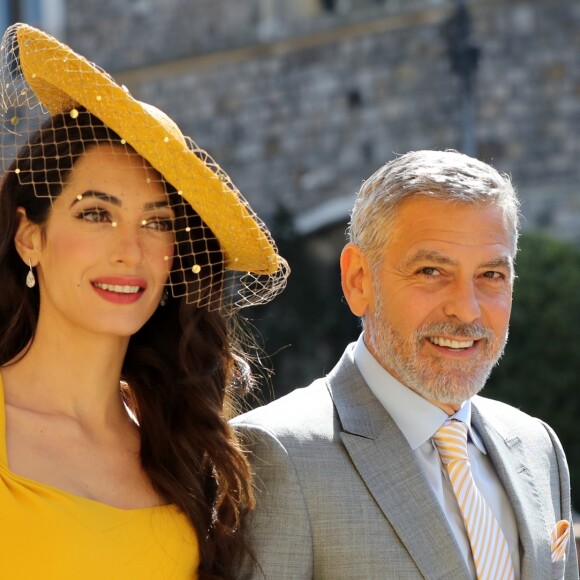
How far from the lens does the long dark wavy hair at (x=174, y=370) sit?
2738 millimetres

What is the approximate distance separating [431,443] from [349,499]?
258mm

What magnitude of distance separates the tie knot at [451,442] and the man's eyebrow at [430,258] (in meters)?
0.36

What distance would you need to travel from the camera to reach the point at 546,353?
9.01 meters

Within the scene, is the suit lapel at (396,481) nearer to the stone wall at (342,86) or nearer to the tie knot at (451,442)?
the tie knot at (451,442)

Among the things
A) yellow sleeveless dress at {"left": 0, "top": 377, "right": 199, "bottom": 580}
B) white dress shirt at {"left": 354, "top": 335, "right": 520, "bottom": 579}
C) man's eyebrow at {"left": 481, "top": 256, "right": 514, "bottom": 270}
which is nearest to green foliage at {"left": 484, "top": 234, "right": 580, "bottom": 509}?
white dress shirt at {"left": 354, "top": 335, "right": 520, "bottom": 579}

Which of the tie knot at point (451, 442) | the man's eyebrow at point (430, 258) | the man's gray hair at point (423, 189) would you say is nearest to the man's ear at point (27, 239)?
the man's gray hair at point (423, 189)

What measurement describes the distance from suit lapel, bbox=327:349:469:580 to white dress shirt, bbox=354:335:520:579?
2cm

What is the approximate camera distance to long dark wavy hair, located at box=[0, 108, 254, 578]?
8.98 ft

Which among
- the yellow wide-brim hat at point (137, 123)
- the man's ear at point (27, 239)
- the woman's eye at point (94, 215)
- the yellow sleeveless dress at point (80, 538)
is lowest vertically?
the yellow sleeveless dress at point (80, 538)

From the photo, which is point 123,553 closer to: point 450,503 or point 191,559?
point 191,559

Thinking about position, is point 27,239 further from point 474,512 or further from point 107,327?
point 474,512

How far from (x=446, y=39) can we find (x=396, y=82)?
617 mm

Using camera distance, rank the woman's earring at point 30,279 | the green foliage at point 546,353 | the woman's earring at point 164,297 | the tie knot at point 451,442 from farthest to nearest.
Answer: the green foliage at point 546,353 < the woman's earring at point 164,297 < the woman's earring at point 30,279 < the tie knot at point 451,442

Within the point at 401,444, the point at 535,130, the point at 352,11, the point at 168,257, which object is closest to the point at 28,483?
the point at 168,257
